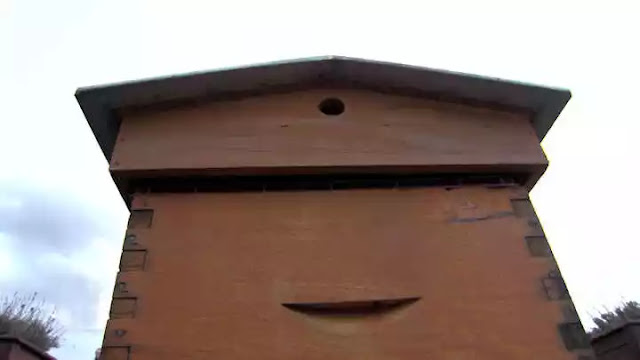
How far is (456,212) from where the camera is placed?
3711mm

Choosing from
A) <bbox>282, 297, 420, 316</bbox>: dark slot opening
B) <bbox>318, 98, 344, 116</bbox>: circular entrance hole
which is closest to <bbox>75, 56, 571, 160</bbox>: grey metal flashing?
<bbox>318, 98, 344, 116</bbox>: circular entrance hole

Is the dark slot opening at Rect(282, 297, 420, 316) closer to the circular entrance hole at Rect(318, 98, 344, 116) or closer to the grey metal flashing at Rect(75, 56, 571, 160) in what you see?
the circular entrance hole at Rect(318, 98, 344, 116)

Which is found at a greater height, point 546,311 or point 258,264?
point 258,264

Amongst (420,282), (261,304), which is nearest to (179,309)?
(261,304)

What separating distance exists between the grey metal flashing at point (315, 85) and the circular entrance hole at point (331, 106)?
0.18m

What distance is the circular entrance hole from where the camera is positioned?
4.42 meters

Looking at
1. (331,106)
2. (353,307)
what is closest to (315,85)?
(331,106)

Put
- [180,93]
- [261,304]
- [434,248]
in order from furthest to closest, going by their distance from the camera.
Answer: [180,93]
[434,248]
[261,304]

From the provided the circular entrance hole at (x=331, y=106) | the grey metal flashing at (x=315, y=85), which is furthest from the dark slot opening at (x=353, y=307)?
the grey metal flashing at (x=315, y=85)

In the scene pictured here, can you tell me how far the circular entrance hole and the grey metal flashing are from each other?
6.9 inches

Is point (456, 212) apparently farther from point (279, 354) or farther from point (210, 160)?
point (210, 160)

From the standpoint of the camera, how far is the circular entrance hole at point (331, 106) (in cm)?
442

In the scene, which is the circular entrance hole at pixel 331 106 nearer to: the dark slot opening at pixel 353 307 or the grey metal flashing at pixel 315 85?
the grey metal flashing at pixel 315 85

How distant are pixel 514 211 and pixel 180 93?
291 centimetres
